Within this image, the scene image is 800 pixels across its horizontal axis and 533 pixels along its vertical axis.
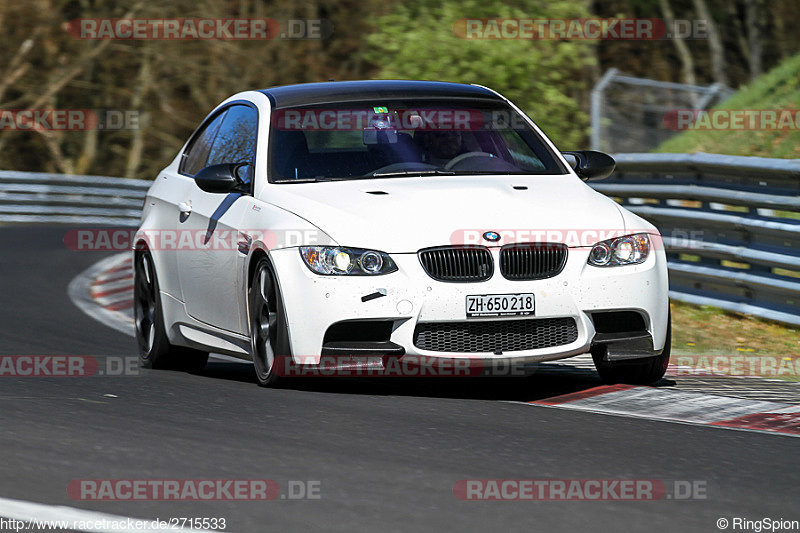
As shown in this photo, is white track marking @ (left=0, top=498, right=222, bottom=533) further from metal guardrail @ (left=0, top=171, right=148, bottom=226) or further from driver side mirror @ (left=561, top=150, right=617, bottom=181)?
metal guardrail @ (left=0, top=171, right=148, bottom=226)

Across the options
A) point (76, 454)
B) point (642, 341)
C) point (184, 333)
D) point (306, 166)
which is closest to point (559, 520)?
point (76, 454)

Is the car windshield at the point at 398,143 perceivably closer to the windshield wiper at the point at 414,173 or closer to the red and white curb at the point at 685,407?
the windshield wiper at the point at 414,173

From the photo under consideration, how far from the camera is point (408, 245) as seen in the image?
7562 millimetres

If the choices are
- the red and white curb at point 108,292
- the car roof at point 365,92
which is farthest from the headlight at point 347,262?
the red and white curb at point 108,292

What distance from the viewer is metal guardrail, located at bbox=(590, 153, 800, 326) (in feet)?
36.5

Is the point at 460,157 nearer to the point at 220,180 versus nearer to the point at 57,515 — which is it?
the point at 220,180

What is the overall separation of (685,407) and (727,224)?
464 cm

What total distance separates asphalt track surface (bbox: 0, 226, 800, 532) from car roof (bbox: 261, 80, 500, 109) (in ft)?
5.45

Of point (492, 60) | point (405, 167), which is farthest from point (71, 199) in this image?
point (405, 167)

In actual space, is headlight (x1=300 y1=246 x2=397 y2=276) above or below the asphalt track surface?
above

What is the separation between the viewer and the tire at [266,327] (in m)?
7.80

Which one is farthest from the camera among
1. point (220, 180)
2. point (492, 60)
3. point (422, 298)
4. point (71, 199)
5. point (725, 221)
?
point (71, 199)

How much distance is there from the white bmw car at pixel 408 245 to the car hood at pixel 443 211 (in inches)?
0.4

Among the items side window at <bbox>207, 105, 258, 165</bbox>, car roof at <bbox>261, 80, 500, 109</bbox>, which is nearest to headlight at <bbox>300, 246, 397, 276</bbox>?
side window at <bbox>207, 105, 258, 165</bbox>
